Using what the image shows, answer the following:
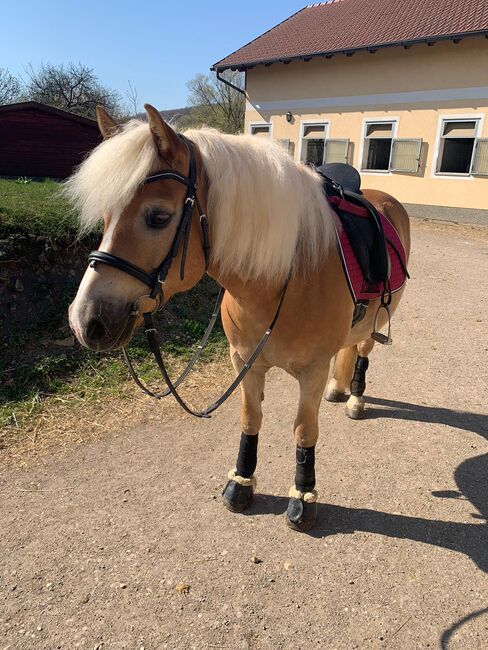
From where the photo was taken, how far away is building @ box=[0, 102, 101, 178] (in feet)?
37.1

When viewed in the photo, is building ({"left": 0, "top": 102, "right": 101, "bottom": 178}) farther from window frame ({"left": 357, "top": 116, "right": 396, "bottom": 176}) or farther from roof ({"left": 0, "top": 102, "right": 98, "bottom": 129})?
window frame ({"left": 357, "top": 116, "right": 396, "bottom": 176})

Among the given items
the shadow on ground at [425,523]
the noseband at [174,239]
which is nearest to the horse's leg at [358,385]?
the shadow on ground at [425,523]

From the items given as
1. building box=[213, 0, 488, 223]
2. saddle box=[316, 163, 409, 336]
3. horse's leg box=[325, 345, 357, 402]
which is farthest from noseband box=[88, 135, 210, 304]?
building box=[213, 0, 488, 223]

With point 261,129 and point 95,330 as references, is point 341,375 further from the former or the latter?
point 261,129

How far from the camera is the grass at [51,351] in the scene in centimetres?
339

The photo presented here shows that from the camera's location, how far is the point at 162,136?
4.97 ft

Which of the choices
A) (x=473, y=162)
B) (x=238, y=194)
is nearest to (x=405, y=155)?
(x=473, y=162)

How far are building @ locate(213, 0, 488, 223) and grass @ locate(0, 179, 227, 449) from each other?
394 inches

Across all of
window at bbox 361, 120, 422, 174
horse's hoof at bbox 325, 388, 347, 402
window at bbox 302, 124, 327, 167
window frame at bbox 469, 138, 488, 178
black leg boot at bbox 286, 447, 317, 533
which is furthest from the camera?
window at bbox 302, 124, 327, 167

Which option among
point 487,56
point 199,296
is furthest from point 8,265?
point 487,56

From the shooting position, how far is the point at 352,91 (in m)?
14.9

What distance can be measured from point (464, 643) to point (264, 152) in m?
2.15

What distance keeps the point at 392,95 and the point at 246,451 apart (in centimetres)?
1469

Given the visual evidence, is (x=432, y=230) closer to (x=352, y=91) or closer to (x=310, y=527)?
(x=352, y=91)
